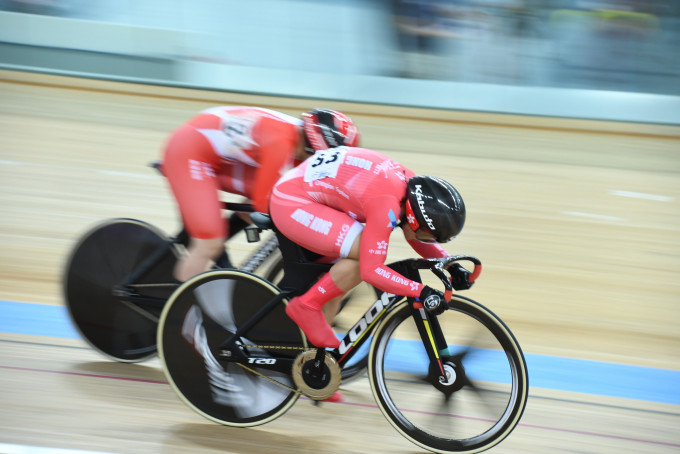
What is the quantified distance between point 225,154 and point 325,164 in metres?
0.68

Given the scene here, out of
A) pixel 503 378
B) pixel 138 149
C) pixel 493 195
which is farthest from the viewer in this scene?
pixel 138 149

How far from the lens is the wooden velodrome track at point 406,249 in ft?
9.59

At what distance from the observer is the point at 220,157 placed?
3.26 meters

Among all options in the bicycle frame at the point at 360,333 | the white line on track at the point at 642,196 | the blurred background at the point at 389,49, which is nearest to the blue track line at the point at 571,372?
the bicycle frame at the point at 360,333

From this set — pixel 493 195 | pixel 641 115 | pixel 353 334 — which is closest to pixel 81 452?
pixel 353 334

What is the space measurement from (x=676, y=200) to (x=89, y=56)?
280 inches

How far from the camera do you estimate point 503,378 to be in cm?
259

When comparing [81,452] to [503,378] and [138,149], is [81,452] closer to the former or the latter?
[503,378]

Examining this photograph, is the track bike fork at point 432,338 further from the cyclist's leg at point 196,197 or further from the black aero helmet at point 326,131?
the cyclist's leg at point 196,197

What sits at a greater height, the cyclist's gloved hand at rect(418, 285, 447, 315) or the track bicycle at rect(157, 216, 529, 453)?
the cyclist's gloved hand at rect(418, 285, 447, 315)

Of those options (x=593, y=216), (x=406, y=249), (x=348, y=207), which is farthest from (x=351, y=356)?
(x=593, y=216)

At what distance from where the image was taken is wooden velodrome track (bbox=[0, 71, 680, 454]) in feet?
9.59

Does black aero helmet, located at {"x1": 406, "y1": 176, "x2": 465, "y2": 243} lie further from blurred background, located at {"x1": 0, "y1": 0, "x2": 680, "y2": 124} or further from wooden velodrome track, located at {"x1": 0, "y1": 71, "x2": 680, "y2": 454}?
blurred background, located at {"x1": 0, "y1": 0, "x2": 680, "y2": 124}

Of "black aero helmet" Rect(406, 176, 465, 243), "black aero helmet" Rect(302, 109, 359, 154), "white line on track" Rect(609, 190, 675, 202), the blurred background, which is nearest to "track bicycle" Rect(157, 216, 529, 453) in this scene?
"black aero helmet" Rect(406, 176, 465, 243)
